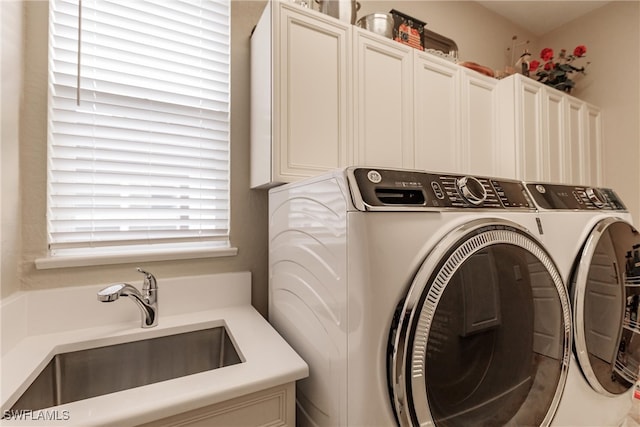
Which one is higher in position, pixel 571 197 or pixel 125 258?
pixel 571 197

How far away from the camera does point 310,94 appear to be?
A: 4.23 feet

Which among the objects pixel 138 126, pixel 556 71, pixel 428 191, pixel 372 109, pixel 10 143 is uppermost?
pixel 556 71

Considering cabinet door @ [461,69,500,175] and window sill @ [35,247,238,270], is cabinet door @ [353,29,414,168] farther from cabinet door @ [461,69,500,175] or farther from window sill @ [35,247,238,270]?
window sill @ [35,247,238,270]

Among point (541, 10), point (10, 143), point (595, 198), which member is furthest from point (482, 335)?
point (541, 10)

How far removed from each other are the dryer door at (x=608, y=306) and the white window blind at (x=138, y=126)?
4.86 ft

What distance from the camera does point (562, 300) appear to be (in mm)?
1038

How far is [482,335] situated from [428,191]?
0.45 m

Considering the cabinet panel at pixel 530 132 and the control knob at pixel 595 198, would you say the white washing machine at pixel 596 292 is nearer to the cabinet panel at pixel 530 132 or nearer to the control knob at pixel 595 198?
the control knob at pixel 595 198

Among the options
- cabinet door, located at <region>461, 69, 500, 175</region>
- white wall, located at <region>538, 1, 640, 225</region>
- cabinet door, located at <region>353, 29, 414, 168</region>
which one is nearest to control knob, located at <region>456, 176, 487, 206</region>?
cabinet door, located at <region>353, 29, 414, 168</region>

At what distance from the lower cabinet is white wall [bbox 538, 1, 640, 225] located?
291 centimetres

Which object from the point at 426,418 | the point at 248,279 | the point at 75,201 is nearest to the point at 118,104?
the point at 75,201

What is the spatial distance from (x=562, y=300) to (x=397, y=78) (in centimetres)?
116

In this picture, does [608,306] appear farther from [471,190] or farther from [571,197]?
[471,190]

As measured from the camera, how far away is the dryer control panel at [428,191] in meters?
0.78
